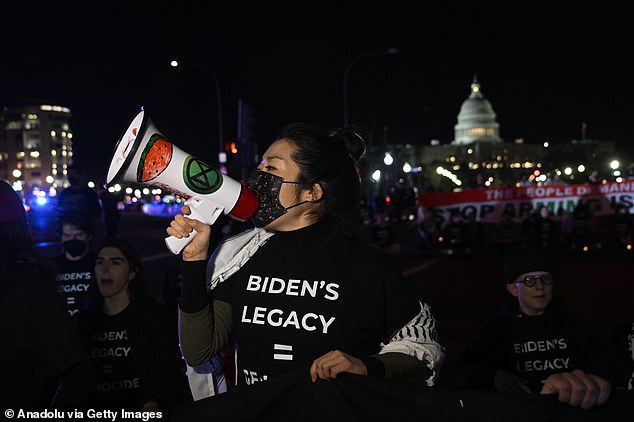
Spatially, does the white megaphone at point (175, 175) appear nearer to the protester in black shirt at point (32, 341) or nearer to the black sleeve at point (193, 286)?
the black sleeve at point (193, 286)

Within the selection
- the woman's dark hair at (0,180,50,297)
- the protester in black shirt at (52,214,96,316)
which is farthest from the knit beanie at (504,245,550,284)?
the protester in black shirt at (52,214,96,316)

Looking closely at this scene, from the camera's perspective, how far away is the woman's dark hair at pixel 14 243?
7.76 feet

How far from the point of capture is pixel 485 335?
11.9 feet

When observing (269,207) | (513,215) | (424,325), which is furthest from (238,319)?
(513,215)

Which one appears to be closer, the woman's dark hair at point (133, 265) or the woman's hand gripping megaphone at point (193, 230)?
the woman's hand gripping megaphone at point (193, 230)

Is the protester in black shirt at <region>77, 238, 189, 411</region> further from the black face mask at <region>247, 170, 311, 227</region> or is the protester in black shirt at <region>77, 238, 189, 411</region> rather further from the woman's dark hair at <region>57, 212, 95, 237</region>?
the woman's dark hair at <region>57, 212, 95, 237</region>

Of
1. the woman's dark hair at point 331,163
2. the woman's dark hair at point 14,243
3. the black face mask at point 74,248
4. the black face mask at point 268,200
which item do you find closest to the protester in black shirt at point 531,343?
the woman's dark hair at point 331,163

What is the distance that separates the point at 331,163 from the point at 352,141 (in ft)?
0.47

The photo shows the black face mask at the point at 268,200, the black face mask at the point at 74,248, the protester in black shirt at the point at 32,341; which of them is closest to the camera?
the protester in black shirt at the point at 32,341

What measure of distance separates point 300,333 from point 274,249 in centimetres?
37

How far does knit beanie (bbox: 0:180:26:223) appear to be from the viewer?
7.95 feet

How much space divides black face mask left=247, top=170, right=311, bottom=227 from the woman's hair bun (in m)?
0.27

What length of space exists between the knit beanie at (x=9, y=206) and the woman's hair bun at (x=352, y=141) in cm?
118

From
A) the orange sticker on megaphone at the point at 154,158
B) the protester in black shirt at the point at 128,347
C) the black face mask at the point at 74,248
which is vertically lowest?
the protester in black shirt at the point at 128,347
